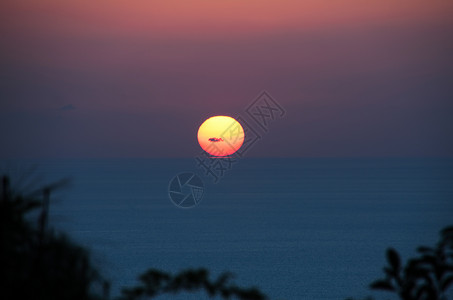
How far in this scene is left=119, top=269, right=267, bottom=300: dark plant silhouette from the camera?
462cm

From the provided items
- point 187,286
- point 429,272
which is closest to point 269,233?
point 429,272

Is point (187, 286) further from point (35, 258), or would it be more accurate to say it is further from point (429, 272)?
point (429, 272)

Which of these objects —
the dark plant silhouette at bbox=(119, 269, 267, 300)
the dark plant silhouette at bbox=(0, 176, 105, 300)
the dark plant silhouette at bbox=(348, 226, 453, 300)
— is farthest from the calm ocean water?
the dark plant silhouette at bbox=(0, 176, 105, 300)

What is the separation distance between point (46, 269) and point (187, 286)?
125 cm

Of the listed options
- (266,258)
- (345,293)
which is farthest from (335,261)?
(345,293)

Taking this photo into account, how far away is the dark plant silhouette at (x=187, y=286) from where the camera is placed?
15.1 feet

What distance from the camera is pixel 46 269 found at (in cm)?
440

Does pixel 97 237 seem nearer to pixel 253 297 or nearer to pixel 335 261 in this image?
pixel 335 261

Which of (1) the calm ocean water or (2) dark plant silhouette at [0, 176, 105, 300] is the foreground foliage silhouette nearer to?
→ (2) dark plant silhouette at [0, 176, 105, 300]

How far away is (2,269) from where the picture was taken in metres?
4.19

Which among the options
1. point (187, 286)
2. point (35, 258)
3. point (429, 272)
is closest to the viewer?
point (35, 258)

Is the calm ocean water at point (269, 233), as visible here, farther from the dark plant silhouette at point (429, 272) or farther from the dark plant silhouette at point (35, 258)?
the dark plant silhouette at point (35, 258)

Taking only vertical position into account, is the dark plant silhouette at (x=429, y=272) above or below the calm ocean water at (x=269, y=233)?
below

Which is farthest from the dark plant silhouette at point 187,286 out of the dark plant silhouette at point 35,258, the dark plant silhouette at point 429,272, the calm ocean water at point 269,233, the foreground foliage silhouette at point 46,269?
the calm ocean water at point 269,233
